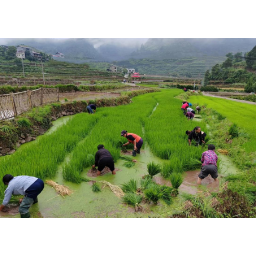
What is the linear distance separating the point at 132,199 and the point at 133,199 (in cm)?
2

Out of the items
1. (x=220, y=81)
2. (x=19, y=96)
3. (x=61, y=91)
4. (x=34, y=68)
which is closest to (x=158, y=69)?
(x=220, y=81)

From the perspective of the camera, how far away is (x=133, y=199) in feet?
9.70

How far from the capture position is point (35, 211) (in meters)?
2.83

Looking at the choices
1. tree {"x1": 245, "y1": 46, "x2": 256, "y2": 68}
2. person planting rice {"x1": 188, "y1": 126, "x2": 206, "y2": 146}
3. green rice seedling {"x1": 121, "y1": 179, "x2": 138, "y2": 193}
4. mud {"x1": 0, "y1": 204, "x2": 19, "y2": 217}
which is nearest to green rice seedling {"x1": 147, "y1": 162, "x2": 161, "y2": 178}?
green rice seedling {"x1": 121, "y1": 179, "x2": 138, "y2": 193}

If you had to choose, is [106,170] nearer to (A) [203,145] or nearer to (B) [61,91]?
(A) [203,145]

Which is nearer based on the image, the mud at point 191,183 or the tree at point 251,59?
the mud at point 191,183

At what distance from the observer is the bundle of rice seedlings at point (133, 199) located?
9.43 feet

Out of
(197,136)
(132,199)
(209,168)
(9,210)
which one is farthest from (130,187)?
(197,136)

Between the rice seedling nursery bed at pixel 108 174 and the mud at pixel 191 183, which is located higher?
the rice seedling nursery bed at pixel 108 174

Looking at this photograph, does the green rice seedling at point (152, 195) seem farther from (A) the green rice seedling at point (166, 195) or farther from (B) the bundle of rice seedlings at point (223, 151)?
(B) the bundle of rice seedlings at point (223, 151)

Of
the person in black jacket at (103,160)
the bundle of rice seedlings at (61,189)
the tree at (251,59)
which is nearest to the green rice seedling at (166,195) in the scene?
the person in black jacket at (103,160)

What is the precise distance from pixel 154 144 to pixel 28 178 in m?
3.36

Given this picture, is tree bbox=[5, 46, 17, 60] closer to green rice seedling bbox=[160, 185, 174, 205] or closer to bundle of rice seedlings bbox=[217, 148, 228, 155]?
bundle of rice seedlings bbox=[217, 148, 228, 155]

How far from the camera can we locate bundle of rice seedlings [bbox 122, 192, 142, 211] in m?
2.88
